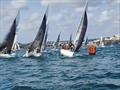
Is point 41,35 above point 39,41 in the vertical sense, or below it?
above

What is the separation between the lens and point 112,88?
23797mm

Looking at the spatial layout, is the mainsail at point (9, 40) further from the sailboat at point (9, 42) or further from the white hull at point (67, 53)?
the white hull at point (67, 53)

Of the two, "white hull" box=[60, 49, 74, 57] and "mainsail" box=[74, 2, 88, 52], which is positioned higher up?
"mainsail" box=[74, 2, 88, 52]

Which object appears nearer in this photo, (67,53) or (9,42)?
(67,53)

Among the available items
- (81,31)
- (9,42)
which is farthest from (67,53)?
(9,42)

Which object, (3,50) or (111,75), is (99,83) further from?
(3,50)

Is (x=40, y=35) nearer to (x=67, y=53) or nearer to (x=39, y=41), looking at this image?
(x=39, y=41)

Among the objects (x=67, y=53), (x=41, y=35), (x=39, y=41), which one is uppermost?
(x=41, y=35)

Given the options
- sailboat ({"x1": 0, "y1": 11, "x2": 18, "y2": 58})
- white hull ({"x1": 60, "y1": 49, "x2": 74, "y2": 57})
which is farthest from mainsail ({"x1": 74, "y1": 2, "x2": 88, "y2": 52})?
sailboat ({"x1": 0, "y1": 11, "x2": 18, "y2": 58})

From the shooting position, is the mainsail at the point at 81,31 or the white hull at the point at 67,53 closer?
the white hull at the point at 67,53

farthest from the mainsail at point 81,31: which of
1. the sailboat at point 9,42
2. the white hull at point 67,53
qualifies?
the sailboat at point 9,42

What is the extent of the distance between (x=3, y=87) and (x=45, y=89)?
3.29 metres

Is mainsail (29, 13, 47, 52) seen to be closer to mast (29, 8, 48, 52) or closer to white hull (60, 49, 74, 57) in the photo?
mast (29, 8, 48, 52)

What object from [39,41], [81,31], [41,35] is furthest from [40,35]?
[81,31]
